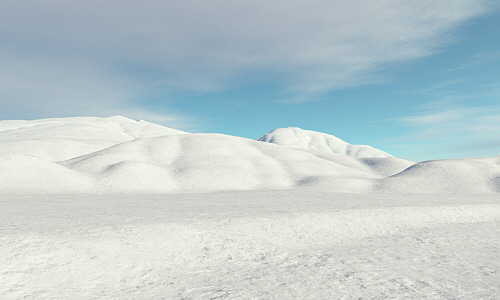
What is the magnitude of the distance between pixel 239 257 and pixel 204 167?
5486 cm

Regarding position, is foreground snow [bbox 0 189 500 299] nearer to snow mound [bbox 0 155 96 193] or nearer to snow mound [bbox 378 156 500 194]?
snow mound [bbox 0 155 96 193]

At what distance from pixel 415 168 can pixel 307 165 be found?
2367 centimetres

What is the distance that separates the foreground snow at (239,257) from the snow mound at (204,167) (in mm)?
34107

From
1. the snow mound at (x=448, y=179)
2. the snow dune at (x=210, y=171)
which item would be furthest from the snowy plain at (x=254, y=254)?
the snow mound at (x=448, y=179)

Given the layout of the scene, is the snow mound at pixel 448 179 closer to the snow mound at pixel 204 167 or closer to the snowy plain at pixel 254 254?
the snow mound at pixel 204 167

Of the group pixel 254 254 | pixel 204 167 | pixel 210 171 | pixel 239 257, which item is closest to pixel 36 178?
pixel 210 171

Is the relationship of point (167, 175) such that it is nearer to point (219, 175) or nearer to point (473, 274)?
point (219, 175)

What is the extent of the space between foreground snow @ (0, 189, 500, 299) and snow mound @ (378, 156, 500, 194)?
131ft

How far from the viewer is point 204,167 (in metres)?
69.7

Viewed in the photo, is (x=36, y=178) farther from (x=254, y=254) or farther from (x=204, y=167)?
(x=254, y=254)

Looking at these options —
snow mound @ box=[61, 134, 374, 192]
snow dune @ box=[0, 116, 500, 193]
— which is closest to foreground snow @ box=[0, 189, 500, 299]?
snow dune @ box=[0, 116, 500, 193]

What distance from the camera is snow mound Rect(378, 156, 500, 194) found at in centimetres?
6044

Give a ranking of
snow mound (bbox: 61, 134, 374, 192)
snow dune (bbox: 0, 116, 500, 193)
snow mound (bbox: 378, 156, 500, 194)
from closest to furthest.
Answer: snow dune (bbox: 0, 116, 500, 193), snow mound (bbox: 61, 134, 374, 192), snow mound (bbox: 378, 156, 500, 194)

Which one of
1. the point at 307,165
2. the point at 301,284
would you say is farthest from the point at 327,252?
the point at 307,165
